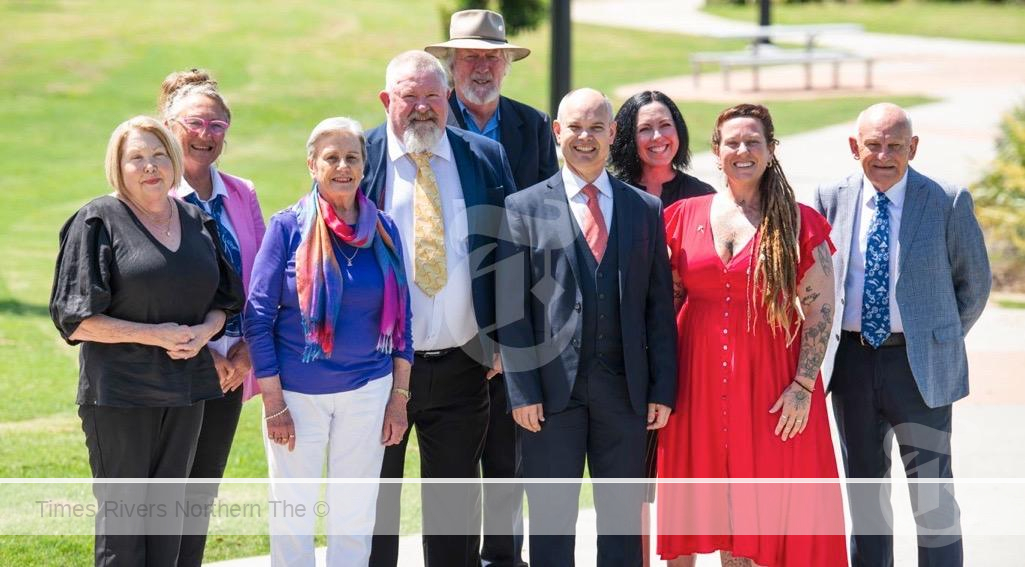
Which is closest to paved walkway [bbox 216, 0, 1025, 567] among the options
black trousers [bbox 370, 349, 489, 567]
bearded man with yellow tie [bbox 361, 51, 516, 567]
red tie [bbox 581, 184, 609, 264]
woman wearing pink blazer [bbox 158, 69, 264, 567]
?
black trousers [bbox 370, 349, 489, 567]

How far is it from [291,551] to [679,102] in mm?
17976

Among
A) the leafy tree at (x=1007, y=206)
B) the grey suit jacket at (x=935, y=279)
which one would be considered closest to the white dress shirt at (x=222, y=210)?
the grey suit jacket at (x=935, y=279)

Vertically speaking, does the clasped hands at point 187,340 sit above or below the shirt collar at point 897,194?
below

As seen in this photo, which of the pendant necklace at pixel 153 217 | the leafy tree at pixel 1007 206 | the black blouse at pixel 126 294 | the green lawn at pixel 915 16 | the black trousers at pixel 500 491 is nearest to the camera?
the black blouse at pixel 126 294

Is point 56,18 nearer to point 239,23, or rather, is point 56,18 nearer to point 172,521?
point 239,23

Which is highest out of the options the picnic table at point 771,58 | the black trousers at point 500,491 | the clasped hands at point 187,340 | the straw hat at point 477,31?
the picnic table at point 771,58


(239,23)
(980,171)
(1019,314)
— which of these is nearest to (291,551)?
(1019,314)

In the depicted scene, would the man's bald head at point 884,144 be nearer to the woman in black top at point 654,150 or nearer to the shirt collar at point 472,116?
the woman in black top at point 654,150

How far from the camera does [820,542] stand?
494 centimetres

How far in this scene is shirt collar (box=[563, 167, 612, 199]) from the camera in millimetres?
5043

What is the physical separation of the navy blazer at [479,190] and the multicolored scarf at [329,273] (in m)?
0.35

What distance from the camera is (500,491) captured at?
5.75m

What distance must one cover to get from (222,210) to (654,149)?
72.4 inches

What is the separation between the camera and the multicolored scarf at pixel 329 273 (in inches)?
186
